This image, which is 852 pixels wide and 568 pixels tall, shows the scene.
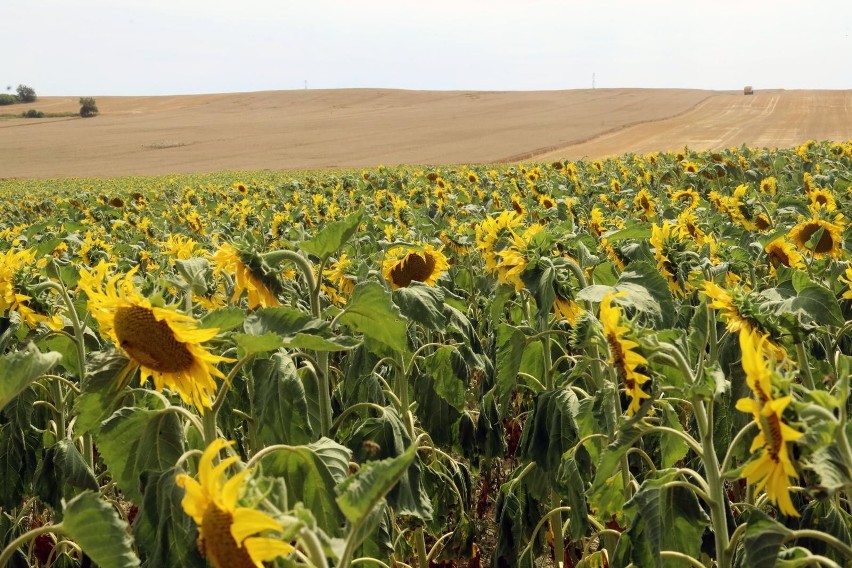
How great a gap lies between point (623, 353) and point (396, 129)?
52690 mm

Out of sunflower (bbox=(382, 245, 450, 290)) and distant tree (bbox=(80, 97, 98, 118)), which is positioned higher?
distant tree (bbox=(80, 97, 98, 118))

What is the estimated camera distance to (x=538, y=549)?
2900 millimetres

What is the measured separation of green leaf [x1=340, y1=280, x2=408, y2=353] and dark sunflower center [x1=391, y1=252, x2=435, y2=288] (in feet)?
4.27

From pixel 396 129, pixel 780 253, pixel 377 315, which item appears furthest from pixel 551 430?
pixel 396 129

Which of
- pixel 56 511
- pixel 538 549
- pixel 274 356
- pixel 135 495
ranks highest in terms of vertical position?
pixel 274 356

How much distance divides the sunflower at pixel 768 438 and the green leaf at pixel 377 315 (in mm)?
985

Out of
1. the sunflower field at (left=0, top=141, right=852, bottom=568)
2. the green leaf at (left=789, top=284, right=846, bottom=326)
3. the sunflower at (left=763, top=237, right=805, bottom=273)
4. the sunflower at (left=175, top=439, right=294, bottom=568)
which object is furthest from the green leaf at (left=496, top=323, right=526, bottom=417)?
the sunflower at (left=763, top=237, right=805, bottom=273)

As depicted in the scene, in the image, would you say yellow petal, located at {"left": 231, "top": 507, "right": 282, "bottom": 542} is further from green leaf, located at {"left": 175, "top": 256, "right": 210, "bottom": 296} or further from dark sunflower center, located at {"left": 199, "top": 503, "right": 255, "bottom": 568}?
green leaf, located at {"left": 175, "top": 256, "right": 210, "bottom": 296}

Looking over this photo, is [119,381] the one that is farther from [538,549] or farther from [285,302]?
[538,549]

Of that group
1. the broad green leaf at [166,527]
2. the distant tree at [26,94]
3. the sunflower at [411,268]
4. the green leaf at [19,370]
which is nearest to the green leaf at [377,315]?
the broad green leaf at [166,527]

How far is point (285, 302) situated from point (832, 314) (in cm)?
199

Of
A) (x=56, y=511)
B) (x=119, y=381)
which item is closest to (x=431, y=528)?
(x=56, y=511)

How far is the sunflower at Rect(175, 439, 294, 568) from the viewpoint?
103cm

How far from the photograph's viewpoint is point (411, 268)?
3.51 m
